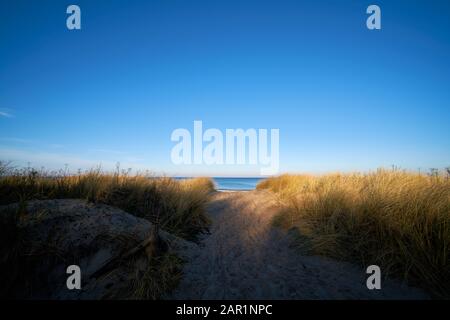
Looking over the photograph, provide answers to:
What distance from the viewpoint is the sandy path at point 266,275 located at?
2250 millimetres

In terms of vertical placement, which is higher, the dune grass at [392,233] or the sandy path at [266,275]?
the dune grass at [392,233]

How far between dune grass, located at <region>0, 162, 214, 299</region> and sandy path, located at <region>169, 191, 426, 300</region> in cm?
33

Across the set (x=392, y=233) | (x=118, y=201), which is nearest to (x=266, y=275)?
(x=392, y=233)

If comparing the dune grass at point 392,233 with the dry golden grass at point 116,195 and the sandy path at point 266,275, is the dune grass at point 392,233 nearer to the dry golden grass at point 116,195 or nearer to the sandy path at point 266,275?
the sandy path at point 266,275

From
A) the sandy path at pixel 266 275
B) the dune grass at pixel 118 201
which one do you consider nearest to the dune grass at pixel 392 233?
the sandy path at pixel 266 275

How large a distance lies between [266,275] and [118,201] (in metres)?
3.08

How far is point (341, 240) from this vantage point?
3.11m

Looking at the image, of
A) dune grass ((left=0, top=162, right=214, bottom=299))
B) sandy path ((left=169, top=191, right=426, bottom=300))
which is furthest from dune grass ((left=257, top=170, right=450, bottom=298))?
dune grass ((left=0, top=162, right=214, bottom=299))

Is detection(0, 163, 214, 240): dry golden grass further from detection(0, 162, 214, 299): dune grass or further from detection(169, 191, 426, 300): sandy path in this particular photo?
detection(169, 191, 426, 300): sandy path

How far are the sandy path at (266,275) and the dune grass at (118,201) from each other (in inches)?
12.9

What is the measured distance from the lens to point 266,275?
2654mm

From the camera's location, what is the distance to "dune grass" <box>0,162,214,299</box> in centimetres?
241
